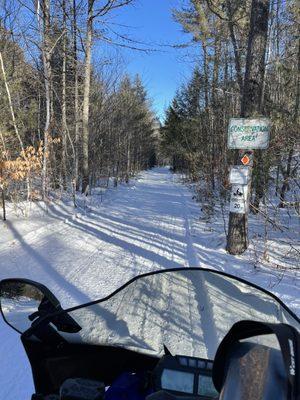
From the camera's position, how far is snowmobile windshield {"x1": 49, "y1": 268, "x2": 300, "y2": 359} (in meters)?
1.74

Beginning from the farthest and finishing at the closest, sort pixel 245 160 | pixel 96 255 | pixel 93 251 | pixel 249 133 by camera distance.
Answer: pixel 93 251
pixel 96 255
pixel 245 160
pixel 249 133

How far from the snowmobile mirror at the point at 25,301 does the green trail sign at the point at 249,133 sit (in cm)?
590

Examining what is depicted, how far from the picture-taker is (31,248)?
28.0 feet

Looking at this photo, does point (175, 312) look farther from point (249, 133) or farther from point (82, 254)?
point (82, 254)

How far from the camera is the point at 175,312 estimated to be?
1.97 m

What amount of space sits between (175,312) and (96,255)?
20.5ft

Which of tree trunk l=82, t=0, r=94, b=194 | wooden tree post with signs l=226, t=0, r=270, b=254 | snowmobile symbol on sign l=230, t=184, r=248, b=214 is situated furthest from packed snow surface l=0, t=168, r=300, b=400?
tree trunk l=82, t=0, r=94, b=194

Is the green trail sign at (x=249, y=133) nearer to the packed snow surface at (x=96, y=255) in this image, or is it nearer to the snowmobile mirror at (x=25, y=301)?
the packed snow surface at (x=96, y=255)

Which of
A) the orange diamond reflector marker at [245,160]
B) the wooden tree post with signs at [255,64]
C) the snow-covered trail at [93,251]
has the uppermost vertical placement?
the wooden tree post with signs at [255,64]

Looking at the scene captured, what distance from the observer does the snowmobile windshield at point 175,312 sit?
1.74 m

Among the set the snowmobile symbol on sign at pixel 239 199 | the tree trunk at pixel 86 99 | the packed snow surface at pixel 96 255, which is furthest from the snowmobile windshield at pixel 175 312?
the tree trunk at pixel 86 99

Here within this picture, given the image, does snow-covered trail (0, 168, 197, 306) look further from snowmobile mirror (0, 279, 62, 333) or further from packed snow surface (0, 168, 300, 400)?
snowmobile mirror (0, 279, 62, 333)

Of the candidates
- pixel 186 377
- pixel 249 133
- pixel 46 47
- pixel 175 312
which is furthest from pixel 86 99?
pixel 186 377

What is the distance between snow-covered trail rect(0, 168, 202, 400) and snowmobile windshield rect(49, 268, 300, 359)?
5.23 feet
